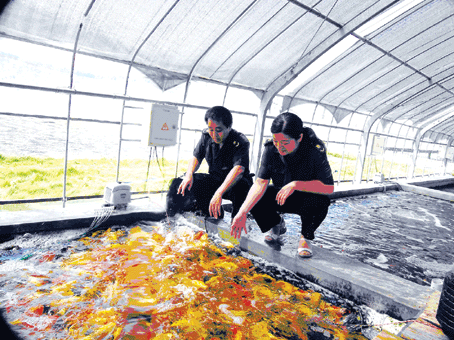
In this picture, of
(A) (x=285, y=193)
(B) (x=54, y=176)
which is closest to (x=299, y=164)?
(A) (x=285, y=193)

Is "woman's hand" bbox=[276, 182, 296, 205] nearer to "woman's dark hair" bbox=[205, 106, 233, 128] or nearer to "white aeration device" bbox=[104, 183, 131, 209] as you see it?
"woman's dark hair" bbox=[205, 106, 233, 128]

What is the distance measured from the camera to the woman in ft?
8.11

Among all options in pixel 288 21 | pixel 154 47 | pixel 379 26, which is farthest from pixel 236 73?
pixel 379 26

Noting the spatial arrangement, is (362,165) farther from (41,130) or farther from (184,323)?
(41,130)

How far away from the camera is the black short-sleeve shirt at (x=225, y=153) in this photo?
3062mm

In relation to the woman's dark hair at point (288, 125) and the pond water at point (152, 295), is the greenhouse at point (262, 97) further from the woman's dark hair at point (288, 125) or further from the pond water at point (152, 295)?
the woman's dark hair at point (288, 125)

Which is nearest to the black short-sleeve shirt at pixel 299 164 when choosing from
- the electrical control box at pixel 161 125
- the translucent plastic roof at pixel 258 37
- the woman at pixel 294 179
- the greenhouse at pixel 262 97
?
the woman at pixel 294 179

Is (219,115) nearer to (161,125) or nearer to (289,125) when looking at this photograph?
(289,125)

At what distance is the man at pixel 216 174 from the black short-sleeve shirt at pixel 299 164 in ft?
1.18

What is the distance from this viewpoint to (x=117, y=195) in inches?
144

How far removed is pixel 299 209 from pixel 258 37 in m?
3.68

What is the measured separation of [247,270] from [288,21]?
429cm

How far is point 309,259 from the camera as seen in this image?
257 centimetres

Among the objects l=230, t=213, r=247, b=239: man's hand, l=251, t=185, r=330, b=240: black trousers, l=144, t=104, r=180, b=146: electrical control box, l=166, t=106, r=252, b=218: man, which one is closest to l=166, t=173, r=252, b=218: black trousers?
l=166, t=106, r=252, b=218: man
